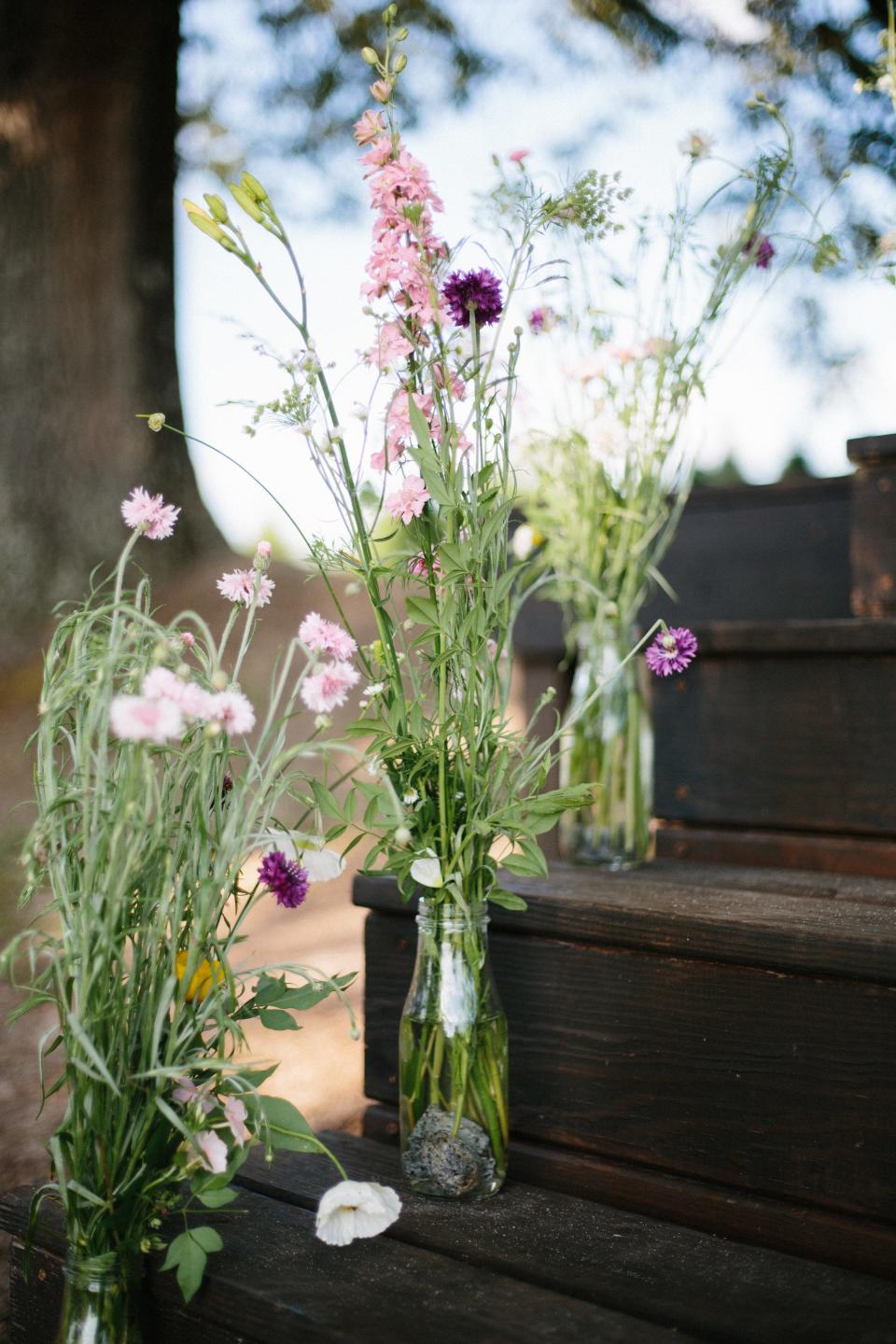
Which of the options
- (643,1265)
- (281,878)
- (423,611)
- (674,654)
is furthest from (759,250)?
(643,1265)

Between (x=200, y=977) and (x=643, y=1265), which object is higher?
(x=200, y=977)

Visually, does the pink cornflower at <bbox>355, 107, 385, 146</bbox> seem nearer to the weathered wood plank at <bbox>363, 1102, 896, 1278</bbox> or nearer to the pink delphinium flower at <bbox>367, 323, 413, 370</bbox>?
the pink delphinium flower at <bbox>367, 323, 413, 370</bbox>

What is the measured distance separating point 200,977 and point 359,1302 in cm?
25

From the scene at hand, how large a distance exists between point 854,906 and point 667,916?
20cm

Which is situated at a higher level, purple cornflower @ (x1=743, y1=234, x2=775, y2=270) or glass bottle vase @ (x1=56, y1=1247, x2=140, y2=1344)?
purple cornflower @ (x1=743, y1=234, x2=775, y2=270)

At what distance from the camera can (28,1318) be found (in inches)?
35.8

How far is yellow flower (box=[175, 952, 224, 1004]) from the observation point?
0.79m

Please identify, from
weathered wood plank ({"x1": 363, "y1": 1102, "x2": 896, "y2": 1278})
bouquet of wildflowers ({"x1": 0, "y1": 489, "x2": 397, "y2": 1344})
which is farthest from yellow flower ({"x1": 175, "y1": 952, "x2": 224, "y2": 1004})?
weathered wood plank ({"x1": 363, "y1": 1102, "x2": 896, "y2": 1278})

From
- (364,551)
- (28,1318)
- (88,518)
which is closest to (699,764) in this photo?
(364,551)

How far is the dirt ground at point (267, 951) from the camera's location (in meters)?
1.70

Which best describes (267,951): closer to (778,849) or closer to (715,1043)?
(778,849)

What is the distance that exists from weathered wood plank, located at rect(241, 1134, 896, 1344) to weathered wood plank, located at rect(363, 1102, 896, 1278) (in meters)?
0.03

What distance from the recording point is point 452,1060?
0.90 m

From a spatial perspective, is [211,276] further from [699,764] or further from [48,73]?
[699,764]
